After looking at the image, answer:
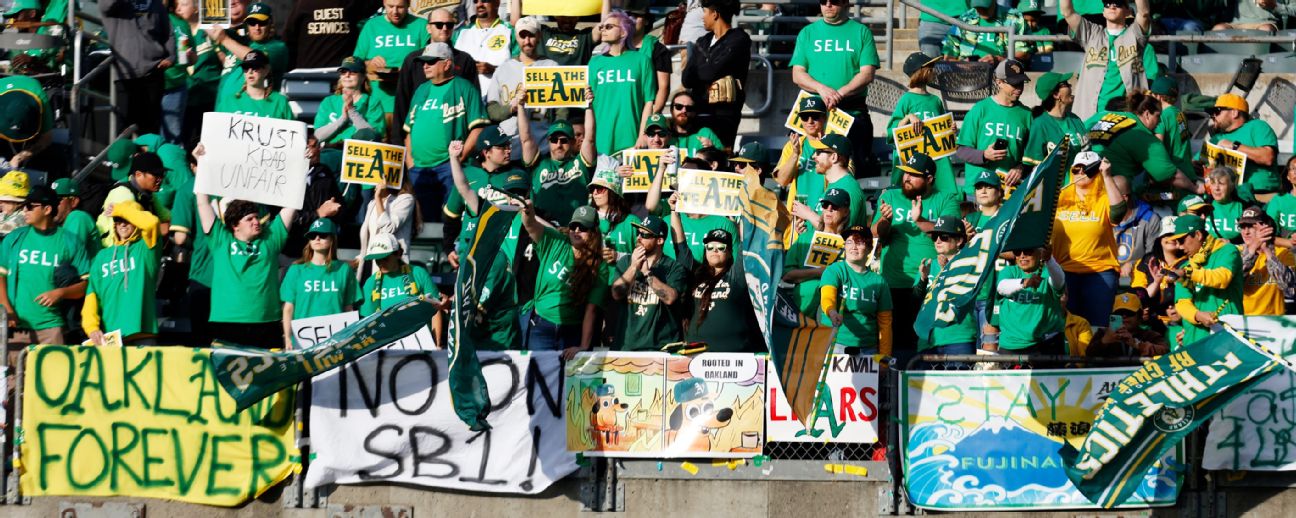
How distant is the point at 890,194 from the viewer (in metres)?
16.9

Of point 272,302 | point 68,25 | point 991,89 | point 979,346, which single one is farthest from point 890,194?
point 68,25

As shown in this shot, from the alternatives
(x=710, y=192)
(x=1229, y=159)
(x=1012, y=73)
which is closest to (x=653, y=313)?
(x=710, y=192)

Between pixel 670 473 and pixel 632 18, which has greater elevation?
pixel 632 18

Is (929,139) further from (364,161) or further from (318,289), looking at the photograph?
(318,289)

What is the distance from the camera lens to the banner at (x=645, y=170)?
17125mm

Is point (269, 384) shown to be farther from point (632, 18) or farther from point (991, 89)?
point (991, 89)

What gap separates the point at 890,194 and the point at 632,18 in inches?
121

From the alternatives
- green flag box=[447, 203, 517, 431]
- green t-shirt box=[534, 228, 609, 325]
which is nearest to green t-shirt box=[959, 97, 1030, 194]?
green t-shirt box=[534, 228, 609, 325]

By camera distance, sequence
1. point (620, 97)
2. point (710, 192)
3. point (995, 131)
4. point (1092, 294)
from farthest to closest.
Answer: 1. point (620, 97)
2. point (995, 131)
3. point (1092, 294)
4. point (710, 192)

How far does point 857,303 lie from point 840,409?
813 millimetres

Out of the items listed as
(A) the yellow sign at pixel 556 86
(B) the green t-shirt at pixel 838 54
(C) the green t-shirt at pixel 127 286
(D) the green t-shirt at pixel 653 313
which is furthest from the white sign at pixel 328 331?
(B) the green t-shirt at pixel 838 54

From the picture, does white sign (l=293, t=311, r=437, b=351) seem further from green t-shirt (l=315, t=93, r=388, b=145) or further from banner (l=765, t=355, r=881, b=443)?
green t-shirt (l=315, t=93, r=388, b=145)

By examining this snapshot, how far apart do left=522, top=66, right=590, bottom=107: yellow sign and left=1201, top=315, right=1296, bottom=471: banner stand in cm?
567

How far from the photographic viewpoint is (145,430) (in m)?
15.7
